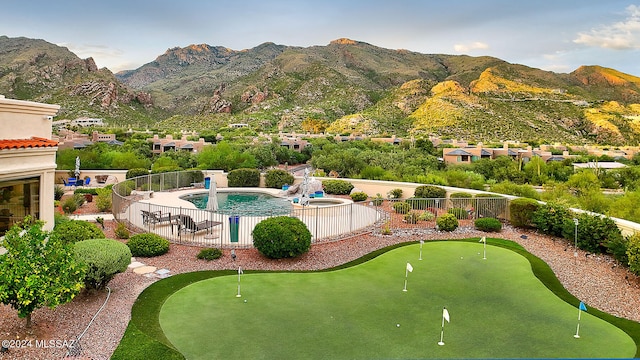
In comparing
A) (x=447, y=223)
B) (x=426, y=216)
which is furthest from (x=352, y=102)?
(x=447, y=223)

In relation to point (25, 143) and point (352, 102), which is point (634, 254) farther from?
point (352, 102)

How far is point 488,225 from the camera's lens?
19.1 meters

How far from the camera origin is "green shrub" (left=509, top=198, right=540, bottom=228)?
63.7 feet

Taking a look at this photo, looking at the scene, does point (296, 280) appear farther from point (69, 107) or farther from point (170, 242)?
point (69, 107)

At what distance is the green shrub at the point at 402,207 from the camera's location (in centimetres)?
2167

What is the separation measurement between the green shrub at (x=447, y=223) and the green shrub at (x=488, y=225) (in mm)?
1132

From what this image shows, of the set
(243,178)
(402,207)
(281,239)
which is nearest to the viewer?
(281,239)

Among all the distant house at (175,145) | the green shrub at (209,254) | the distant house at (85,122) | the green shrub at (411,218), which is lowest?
the green shrub at (209,254)

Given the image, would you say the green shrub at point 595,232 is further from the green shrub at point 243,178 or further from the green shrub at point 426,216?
the green shrub at point 243,178

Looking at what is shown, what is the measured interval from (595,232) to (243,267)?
12761 mm

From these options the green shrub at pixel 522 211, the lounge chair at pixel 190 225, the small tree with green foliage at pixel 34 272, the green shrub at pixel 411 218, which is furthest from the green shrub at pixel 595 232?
the small tree with green foliage at pixel 34 272

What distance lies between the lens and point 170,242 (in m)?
16.2

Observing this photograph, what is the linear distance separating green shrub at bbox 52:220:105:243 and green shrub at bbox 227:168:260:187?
60.4 feet

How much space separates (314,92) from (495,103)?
47114mm
